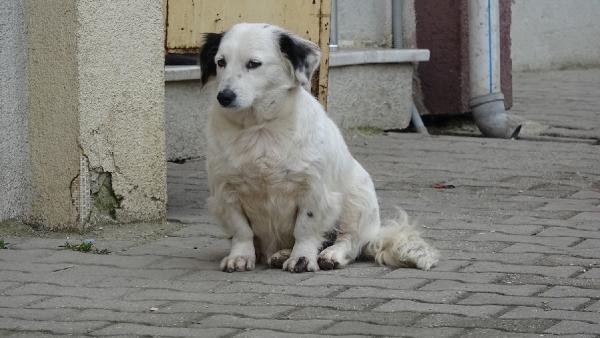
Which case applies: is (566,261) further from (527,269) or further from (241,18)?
(241,18)

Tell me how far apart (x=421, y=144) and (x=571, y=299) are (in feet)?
15.0

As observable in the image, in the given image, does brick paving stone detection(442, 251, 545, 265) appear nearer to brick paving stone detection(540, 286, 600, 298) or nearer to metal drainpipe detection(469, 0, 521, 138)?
brick paving stone detection(540, 286, 600, 298)

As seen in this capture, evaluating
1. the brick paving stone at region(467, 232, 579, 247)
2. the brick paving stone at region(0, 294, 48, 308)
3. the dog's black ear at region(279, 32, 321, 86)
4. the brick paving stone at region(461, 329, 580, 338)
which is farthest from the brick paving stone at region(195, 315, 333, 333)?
the brick paving stone at region(467, 232, 579, 247)

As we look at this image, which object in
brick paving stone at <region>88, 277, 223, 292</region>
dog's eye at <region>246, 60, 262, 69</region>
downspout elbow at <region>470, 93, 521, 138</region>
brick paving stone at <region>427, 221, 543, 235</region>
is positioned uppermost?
dog's eye at <region>246, 60, 262, 69</region>

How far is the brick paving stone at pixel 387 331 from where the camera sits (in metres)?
4.23

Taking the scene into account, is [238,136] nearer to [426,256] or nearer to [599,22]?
[426,256]

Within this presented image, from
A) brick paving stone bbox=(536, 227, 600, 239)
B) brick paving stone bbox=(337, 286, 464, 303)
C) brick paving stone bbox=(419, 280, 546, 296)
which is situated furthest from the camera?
brick paving stone bbox=(536, 227, 600, 239)

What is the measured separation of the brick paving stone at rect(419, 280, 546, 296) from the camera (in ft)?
16.0

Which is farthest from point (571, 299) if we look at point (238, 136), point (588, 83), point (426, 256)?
point (588, 83)

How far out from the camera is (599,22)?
543 inches

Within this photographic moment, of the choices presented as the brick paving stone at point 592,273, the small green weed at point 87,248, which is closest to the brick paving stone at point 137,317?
the small green weed at point 87,248

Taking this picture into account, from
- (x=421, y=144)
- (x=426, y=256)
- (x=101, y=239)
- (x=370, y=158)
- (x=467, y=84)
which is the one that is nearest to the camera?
(x=426, y=256)

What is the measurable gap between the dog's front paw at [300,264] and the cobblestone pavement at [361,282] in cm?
4

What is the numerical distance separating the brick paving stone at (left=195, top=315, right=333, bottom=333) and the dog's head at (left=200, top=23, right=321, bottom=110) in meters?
1.08
